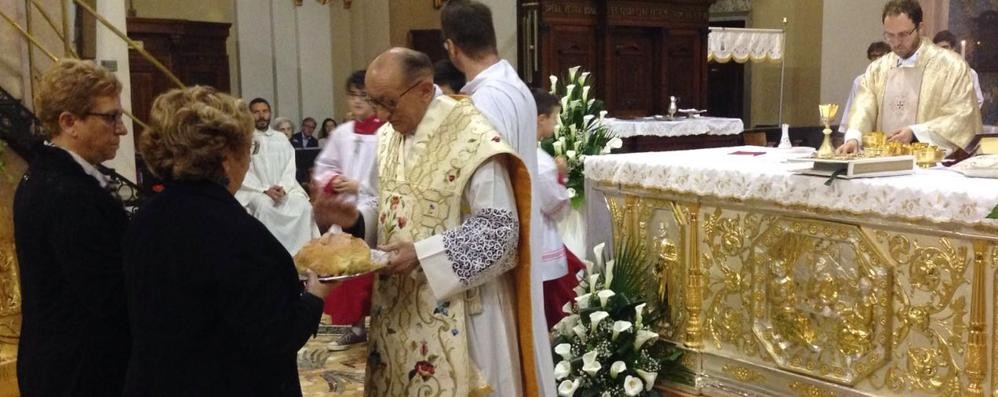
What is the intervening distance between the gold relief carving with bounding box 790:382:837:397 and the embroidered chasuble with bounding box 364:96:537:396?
165 centimetres

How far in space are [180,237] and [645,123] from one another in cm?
973

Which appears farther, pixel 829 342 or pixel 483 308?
pixel 829 342

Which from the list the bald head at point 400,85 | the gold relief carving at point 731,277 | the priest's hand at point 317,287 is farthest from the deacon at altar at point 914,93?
the priest's hand at point 317,287

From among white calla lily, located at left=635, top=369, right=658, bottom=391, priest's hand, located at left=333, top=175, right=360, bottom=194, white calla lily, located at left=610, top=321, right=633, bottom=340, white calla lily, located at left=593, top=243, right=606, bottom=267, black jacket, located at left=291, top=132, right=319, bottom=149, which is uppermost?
priest's hand, located at left=333, top=175, right=360, bottom=194

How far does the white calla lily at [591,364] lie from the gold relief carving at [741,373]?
1.84 feet

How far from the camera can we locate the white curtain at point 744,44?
14.5 m

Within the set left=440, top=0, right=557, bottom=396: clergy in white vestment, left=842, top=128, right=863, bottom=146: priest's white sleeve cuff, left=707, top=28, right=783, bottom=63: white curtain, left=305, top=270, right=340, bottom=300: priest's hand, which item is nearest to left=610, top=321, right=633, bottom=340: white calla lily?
left=440, top=0, right=557, bottom=396: clergy in white vestment

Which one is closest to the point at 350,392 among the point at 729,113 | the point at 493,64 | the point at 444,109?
the point at 493,64

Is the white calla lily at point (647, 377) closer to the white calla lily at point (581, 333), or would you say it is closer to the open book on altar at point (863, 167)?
the white calla lily at point (581, 333)

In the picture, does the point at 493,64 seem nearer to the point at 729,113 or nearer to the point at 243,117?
the point at 243,117

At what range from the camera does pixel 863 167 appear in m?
3.72

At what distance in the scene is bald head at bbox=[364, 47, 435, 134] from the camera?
2.64m

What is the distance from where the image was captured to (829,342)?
12.8 ft

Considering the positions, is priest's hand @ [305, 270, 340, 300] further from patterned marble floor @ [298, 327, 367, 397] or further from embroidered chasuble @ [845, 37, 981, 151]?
embroidered chasuble @ [845, 37, 981, 151]
